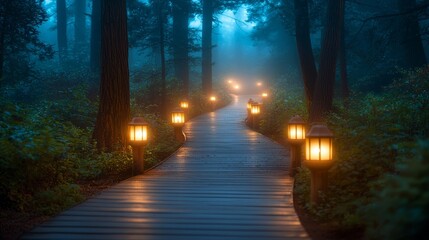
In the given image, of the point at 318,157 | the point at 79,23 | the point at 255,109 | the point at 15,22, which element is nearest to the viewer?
the point at 318,157

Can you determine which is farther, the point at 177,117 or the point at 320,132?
the point at 177,117

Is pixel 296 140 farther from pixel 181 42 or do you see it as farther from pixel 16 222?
pixel 181 42

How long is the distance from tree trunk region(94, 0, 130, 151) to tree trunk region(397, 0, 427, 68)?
12.2m

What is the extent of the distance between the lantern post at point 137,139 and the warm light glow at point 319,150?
4490 millimetres

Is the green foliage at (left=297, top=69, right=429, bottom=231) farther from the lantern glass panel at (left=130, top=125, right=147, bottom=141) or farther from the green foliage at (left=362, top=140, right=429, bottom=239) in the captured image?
the lantern glass panel at (left=130, top=125, right=147, bottom=141)

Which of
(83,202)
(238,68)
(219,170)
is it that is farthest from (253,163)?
(238,68)

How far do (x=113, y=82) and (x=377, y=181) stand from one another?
7.67m

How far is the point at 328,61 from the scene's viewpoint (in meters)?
14.6

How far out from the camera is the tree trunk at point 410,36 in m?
18.8

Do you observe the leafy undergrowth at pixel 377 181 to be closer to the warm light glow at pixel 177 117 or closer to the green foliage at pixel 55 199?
the green foliage at pixel 55 199

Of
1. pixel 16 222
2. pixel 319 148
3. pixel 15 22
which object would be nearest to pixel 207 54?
pixel 15 22

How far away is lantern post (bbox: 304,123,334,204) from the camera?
6652mm

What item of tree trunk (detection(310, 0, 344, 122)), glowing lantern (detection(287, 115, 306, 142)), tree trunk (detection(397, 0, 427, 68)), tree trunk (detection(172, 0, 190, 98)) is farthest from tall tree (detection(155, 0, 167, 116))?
glowing lantern (detection(287, 115, 306, 142))

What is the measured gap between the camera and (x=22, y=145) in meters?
6.66
